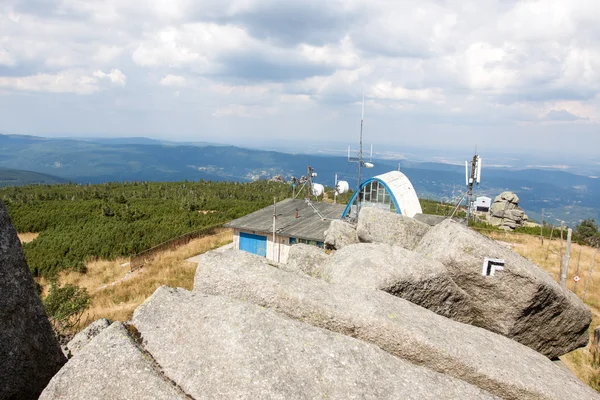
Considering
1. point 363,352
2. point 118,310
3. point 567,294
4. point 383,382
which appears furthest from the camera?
point 118,310

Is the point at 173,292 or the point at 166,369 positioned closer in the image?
the point at 166,369

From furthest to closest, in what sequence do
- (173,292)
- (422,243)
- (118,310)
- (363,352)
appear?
(118,310), (422,243), (173,292), (363,352)

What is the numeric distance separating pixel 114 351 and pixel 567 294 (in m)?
10.2

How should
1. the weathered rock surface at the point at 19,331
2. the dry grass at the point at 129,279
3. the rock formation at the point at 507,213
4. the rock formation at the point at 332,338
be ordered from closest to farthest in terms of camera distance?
the rock formation at the point at 332,338
the weathered rock surface at the point at 19,331
the dry grass at the point at 129,279
the rock formation at the point at 507,213

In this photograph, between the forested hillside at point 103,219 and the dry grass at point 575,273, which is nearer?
the dry grass at point 575,273

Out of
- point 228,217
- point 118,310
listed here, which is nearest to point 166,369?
point 118,310

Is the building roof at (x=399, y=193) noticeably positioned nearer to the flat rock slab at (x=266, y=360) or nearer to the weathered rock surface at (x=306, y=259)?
the weathered rock surface at (x=306, y=259)

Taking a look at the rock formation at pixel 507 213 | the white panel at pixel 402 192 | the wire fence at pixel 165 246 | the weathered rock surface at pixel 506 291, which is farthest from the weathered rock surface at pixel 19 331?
the rock formation at pixel 507 213

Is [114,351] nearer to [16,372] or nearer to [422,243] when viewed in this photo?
[16,372]

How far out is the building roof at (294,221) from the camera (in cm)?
2883

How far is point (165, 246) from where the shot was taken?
34375 millimetres

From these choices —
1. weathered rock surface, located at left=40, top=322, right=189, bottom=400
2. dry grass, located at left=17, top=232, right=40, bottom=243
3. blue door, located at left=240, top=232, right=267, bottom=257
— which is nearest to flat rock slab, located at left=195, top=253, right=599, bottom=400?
weathered rock surface, located at left=40, top=322, right=189, bottom=400

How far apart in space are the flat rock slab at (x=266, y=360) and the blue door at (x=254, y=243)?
25423 mm

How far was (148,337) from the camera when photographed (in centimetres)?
496
